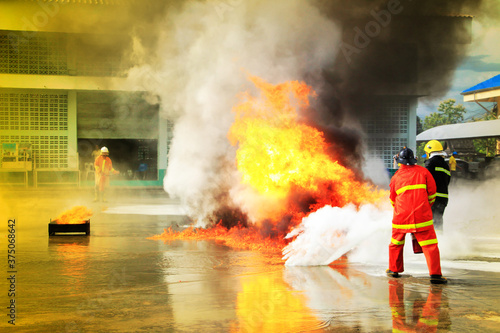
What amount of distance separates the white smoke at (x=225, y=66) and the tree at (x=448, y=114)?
29037mm

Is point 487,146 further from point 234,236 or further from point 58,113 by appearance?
point 234,236

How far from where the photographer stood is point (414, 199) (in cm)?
580

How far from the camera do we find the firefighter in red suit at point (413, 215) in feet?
18.5

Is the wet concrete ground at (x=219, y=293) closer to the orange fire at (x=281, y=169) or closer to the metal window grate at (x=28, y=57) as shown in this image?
the orange fire at (x=281, y=169)

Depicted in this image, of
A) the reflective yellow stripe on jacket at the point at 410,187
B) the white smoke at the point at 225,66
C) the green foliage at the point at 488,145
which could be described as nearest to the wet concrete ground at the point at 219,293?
the reflective yellow stripe on jacket at the point at 410,187

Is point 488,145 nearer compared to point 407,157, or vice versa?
point 407,157

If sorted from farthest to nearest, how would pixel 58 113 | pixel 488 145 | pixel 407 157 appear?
pixel 488 145 < pixel 58 113 < pixel 407 157

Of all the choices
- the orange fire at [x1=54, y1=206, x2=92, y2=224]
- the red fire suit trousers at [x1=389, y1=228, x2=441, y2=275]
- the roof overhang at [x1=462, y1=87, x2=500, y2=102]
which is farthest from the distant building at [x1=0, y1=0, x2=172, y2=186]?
the red fire suit trousers at [x1=389, y1=228, x2=441, y2=275]

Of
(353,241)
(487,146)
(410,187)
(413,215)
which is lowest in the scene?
(353,241)

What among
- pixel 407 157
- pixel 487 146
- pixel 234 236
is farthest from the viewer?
pixel 487 146

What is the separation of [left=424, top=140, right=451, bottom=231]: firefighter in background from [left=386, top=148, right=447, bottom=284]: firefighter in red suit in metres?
1.09

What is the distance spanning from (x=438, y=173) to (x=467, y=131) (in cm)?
1815

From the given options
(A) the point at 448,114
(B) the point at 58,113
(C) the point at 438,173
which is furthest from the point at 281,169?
(A) the point at 448,114

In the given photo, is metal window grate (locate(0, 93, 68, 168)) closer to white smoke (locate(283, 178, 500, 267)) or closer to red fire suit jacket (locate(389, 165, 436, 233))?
white smoke (locate(283, 178, 500, 267))
